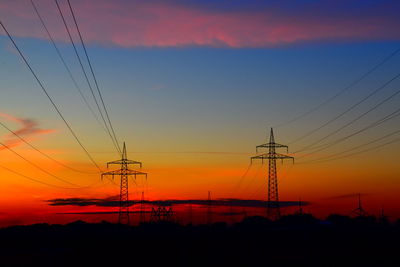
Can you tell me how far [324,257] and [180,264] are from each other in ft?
47.0

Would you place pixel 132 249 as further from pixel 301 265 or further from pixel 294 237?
pixel 294 237

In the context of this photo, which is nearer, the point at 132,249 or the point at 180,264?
the point at 180,264

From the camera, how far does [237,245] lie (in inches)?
3024

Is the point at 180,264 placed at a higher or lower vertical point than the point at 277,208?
lower

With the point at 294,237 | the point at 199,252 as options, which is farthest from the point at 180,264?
the point at 294,237

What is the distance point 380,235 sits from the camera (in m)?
85.7

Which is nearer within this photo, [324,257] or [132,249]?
[324,257]

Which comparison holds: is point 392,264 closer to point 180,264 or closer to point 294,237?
point 180,264

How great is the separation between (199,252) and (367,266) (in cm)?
2258

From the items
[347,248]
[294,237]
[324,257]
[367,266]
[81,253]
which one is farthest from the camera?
[294,237]

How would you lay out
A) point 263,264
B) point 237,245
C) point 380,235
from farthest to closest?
point 380,235, point 237,245, point 263,264

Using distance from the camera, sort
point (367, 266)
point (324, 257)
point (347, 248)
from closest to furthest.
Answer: point (367, 266) → point (324, 257) → point (347, 248)

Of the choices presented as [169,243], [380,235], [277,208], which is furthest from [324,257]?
[380,235]

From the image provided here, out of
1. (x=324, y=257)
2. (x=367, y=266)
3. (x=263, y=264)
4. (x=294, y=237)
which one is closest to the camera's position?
(x=367, y=266)
